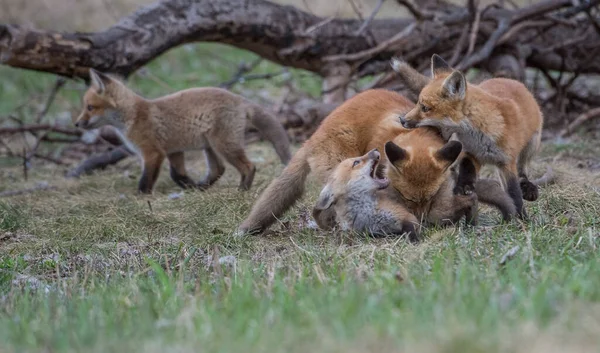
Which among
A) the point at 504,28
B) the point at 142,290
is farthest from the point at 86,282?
the point at 504,28

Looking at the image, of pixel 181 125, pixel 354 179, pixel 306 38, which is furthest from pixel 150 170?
pixel 354 179

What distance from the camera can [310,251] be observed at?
552cm

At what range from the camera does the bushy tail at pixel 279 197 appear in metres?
6.60

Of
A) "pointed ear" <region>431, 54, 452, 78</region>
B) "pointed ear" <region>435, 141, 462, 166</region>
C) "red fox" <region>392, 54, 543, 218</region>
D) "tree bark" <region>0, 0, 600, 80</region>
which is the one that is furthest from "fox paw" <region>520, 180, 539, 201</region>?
"tree bark" <region>0, 0, 600, 80</region>

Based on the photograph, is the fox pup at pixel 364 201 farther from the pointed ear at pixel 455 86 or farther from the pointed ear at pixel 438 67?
the pointed ear at pixel 438 67

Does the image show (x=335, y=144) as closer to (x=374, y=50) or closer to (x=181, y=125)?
(x=181, y=125)

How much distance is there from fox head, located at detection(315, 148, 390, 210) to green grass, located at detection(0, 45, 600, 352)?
344 mm

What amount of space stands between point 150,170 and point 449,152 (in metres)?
4.89

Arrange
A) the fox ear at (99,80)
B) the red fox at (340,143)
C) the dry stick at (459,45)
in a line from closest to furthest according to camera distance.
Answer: the red fox at (340,143), the fox ear at (99,80), the dry stick at (459,45)

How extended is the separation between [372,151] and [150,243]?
77.5 inches

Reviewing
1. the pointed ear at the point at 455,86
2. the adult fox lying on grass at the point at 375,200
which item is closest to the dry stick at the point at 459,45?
the pointed ear at the point at 455,86

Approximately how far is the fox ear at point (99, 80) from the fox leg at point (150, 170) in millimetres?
994

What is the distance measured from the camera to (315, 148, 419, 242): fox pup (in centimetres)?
610

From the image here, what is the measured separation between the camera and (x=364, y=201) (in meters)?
6.24
